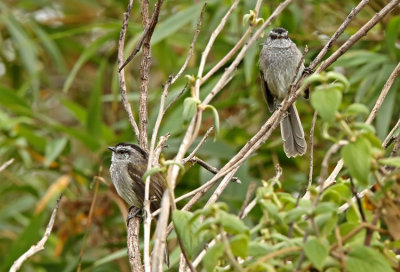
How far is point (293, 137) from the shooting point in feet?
15.5

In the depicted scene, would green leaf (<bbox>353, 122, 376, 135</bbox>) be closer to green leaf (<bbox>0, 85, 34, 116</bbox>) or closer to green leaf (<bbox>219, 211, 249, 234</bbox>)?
green leaf (<bbox>219, 211, 249, 234</bbox>)

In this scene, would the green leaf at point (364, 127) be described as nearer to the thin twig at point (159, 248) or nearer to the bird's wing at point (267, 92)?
the thin twig at point (159, 248)

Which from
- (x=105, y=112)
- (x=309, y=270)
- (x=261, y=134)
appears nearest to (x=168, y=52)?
(x=105, y=112)

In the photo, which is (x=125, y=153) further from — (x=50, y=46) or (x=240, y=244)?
(x=240, y=244)

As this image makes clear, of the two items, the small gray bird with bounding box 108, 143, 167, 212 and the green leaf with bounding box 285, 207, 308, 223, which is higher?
the green leaf with bounding box 285, 207, 308, 223

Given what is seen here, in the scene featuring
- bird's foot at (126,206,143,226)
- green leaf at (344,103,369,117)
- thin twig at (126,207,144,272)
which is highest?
green leaf at (344,103,369,117)

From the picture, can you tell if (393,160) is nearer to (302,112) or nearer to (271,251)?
(271,251)

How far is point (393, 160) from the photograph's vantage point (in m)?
1.75

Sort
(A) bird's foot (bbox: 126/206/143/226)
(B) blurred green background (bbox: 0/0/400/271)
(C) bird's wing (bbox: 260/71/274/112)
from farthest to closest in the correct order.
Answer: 1. (C) bird's wing (bbox: 260/71/274/112)
2. (B) blurred green background (bbox: 0/0/400/271)
3. (A) bird's foot (bbox: 126/206/143/226)

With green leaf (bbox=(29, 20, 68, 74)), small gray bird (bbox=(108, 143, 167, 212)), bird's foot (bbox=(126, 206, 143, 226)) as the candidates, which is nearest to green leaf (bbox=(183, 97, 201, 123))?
bird's foot (bbox=(126, 206, 143, 226))

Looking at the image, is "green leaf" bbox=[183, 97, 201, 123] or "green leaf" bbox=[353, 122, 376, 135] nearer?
"green leaf" bbox=[353, 122, 376, 135]

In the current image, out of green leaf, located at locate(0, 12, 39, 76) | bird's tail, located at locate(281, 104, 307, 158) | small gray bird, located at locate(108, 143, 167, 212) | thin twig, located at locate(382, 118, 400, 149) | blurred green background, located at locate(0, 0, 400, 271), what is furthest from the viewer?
green leaf, located at locate(0, 12, 39, 76)

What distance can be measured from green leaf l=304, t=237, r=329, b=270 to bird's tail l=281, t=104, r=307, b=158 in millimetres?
2810

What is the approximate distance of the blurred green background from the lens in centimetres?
511
